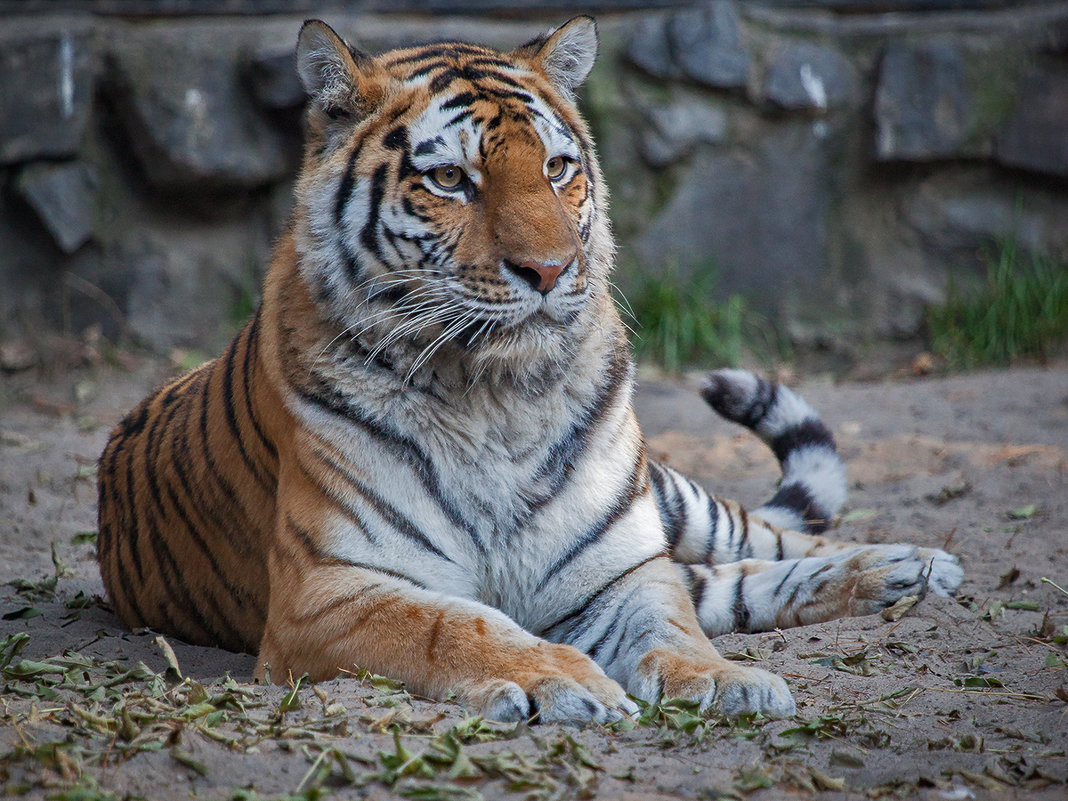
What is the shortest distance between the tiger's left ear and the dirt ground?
4.46 feet

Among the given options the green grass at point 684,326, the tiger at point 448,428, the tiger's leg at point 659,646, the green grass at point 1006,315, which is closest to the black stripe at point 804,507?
the tiger at point 448,428

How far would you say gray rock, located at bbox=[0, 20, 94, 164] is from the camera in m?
5.36

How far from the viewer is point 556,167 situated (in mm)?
2346

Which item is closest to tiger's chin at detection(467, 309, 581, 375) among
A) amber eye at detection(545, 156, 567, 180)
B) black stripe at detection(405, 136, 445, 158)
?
amber eye at detection(545, 156, 567, 180)

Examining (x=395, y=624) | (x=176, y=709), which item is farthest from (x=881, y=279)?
(x=176, y=709)

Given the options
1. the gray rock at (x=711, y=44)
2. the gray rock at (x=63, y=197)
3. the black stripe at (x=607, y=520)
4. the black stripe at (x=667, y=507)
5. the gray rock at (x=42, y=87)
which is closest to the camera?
the black stripe at (x=607, y=520)

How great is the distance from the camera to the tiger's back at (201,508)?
98.0 inches

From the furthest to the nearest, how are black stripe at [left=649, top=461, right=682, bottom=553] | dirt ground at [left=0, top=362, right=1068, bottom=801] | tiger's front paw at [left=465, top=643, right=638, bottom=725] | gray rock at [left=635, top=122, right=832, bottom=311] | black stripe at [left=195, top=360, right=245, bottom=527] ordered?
gray rock at [left=635, top=122, right=832, bottom=311] < black stripe at [left=649, top=461, right=682, bottom=553] < black stripe at [left=195, top=360, right=245, bottom=527] < tiger's front paw at [left=465, top=643, right=638, bottom=725] < dirt ground at [left=0, top=362, right=1068, bottom=801]

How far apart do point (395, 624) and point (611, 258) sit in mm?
988

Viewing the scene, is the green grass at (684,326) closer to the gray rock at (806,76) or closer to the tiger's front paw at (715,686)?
the gray rock at (806,76)

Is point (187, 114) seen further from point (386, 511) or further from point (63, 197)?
point (386, 511)

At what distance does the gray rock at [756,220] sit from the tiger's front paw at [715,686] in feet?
13.1

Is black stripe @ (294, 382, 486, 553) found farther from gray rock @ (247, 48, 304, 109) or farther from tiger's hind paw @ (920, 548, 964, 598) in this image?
gray rock @ (247, 48, 304, 109)

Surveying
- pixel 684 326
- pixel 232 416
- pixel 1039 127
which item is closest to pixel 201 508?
pixel 232 416
